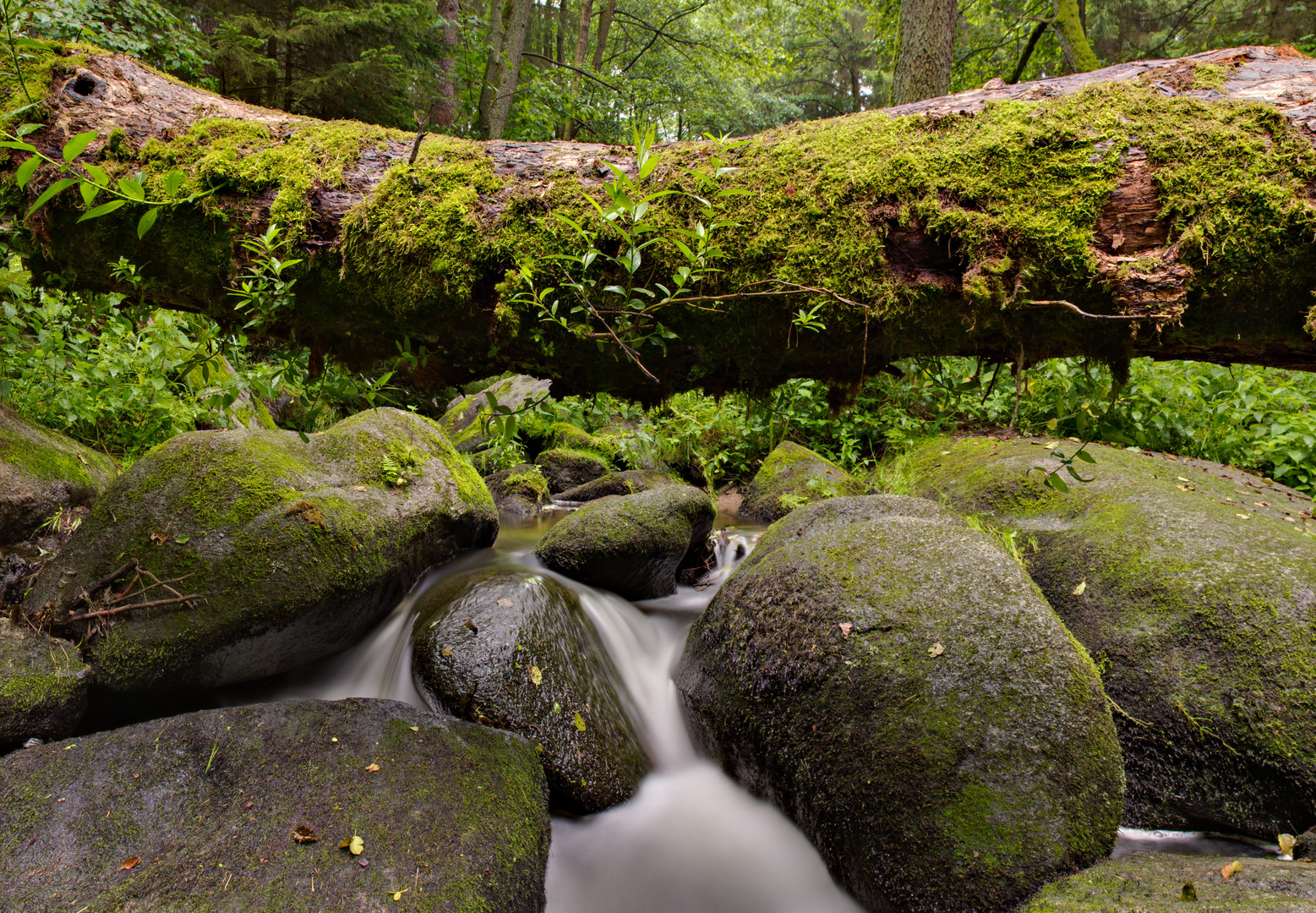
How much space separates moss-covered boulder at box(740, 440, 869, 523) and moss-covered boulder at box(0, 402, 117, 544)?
5901 millimetres

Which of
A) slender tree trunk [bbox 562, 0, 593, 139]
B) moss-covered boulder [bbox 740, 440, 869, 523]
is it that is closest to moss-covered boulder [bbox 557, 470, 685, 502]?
moss-covered boulder [bbox 740, 440, 869, 523]

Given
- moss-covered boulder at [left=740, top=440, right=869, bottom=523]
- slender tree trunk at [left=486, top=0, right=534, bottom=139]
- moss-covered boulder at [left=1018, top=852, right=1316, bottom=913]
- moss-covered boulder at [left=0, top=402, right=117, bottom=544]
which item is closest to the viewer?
moss-covered boulder at [left=1018, top=852, right=1316, bottom=913]

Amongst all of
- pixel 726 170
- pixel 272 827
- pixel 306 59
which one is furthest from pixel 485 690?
pixel 306 59

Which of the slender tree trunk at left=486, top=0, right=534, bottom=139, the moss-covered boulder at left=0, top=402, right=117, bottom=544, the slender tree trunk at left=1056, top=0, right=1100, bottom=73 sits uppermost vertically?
the slender tree trunk at left=486, top=0, right=534, bottom=139

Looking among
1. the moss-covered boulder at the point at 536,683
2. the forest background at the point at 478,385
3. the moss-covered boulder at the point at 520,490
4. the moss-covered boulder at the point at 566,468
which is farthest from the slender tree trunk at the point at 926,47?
the moss-covered boulder at the point at 536,683

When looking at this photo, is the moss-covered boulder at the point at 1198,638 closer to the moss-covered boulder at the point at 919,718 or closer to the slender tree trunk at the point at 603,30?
the moss-covered boulder at the point at 919,718

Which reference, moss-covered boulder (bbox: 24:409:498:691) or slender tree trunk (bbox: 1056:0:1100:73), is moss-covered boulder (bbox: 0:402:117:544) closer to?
moss-covered boulder (bbox: 24:409:498:691)

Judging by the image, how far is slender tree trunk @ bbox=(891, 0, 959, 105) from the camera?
697cm

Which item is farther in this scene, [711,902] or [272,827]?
[711,902]

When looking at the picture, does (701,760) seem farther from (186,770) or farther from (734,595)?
(186,770)

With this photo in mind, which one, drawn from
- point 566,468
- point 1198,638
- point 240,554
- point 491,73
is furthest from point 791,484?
point 491,73

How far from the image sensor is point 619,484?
338 inches

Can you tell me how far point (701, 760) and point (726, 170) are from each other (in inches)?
133

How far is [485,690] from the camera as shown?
12.4ft
